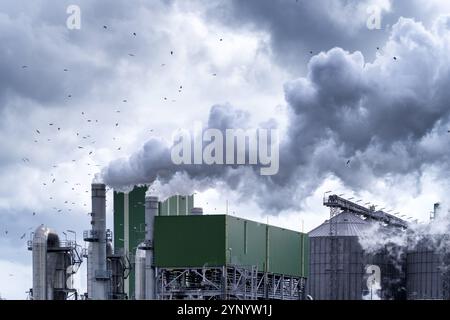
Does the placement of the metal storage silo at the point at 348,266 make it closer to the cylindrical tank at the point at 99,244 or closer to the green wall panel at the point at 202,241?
the cylindrical tank at the point at 99,244

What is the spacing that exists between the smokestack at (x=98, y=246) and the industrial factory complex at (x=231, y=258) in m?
0.10

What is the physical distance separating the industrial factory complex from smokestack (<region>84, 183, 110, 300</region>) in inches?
4.1

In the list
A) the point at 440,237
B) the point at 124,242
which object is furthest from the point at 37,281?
the point at 440,237

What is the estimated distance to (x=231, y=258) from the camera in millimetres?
96562

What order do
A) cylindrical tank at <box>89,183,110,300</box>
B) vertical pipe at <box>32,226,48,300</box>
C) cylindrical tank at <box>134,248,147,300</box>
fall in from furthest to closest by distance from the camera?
cylindrical tank at <box>134,248,147,300</box> → cylindrical tank at <box>89,183,110,300</box> → vertical pipe at <box>32,226,48,300</box>

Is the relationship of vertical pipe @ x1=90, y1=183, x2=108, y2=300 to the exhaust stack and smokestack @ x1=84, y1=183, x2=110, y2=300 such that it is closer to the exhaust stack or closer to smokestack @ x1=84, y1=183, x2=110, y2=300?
smokestack @ x1=84, y1=183, x2=110, y2=300

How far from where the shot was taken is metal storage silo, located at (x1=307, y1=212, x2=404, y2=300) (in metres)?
141

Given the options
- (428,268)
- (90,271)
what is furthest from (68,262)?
(428,268)

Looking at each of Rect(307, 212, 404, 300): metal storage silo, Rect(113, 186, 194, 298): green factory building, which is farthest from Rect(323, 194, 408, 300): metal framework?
Rect(113, 186, 194, 298): green factory building

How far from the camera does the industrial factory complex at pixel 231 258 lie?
96.4 meters

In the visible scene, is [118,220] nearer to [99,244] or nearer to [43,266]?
[99,244]

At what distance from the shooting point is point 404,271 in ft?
469

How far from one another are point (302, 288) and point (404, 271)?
30.7 m

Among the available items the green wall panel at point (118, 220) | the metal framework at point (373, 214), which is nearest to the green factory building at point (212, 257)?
the metal framework at point (373, 214)
